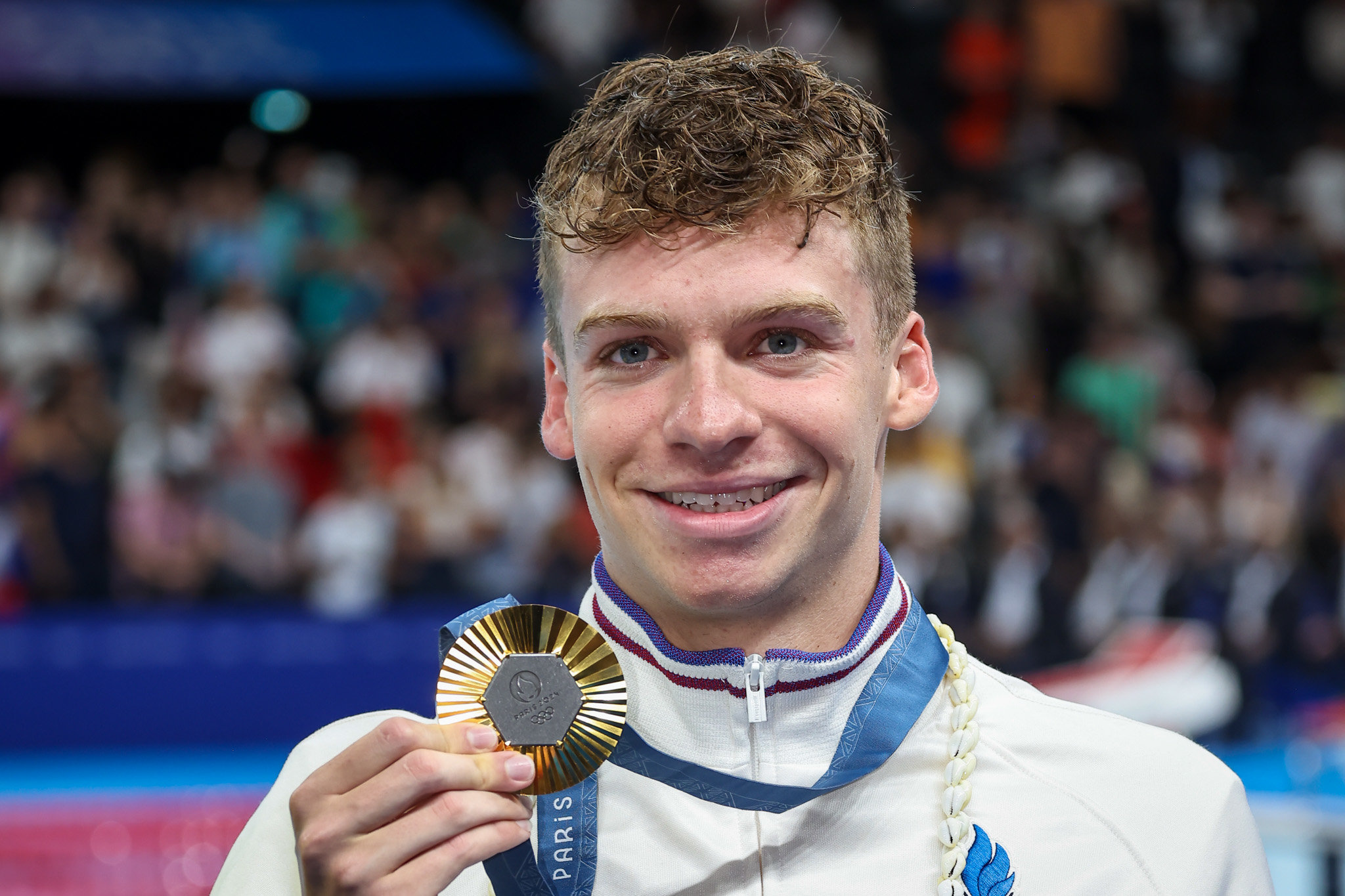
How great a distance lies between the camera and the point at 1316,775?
7098 mm

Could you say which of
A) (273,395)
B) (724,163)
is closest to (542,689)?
(724,163)

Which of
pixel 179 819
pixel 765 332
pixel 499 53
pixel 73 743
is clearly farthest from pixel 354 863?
pixel 499 53

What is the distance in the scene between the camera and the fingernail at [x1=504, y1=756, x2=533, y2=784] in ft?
4.96

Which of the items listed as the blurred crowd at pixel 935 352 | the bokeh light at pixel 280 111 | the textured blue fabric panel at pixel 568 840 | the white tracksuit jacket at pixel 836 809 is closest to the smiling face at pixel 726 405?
the white tracksuit jacket at pixel 836 809

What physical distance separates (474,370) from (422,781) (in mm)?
8178

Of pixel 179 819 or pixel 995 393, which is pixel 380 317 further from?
pixel 179 819

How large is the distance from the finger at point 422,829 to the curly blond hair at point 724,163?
652 millimetres

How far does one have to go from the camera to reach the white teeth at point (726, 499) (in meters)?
1.73

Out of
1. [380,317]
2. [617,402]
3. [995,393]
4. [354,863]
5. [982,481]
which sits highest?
[380,317]

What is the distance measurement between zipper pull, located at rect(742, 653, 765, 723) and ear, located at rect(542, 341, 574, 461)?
15.2 inches

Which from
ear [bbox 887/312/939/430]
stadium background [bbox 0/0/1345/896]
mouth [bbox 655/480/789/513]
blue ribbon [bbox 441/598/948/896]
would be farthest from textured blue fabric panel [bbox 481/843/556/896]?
stadium background [bbox 0/0/1345/896]

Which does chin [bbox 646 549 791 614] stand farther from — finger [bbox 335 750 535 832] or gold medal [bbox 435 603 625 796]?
finger [bbox 335 750 535 832]

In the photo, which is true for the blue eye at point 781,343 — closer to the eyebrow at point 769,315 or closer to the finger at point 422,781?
the eyebrow at point 769,315

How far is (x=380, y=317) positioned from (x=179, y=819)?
4966mm
